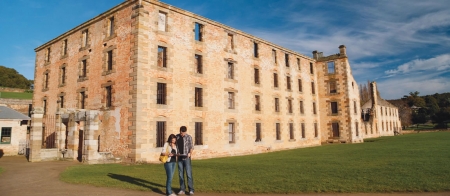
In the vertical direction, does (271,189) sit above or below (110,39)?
below

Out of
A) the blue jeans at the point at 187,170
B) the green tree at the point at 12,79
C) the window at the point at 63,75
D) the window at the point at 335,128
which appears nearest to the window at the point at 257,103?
the window at the point at 335,128

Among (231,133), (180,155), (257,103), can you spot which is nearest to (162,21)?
(231,133)

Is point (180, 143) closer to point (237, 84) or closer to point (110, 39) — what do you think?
point (110, 39)

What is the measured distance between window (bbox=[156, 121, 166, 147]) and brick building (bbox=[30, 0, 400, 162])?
6 centimetres

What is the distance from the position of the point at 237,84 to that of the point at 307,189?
1605 centimetres

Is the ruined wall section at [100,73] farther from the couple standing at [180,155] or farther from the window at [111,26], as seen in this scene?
the couple standing at [180,155]

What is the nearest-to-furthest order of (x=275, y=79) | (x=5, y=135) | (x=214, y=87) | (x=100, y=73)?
(x=100, y=73) < (x=214, y=87) < (x=5, y=135) < (x=275, y=79)

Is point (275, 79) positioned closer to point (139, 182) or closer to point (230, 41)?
point (230, 41)

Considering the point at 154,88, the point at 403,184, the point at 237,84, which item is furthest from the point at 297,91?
the point at 403,184

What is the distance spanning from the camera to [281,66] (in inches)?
1155

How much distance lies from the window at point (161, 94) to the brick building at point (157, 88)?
6 cm

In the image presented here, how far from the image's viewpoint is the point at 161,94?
728 inches

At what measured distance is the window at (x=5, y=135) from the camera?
23.4 metres

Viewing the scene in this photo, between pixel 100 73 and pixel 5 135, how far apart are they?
11.3 metres
